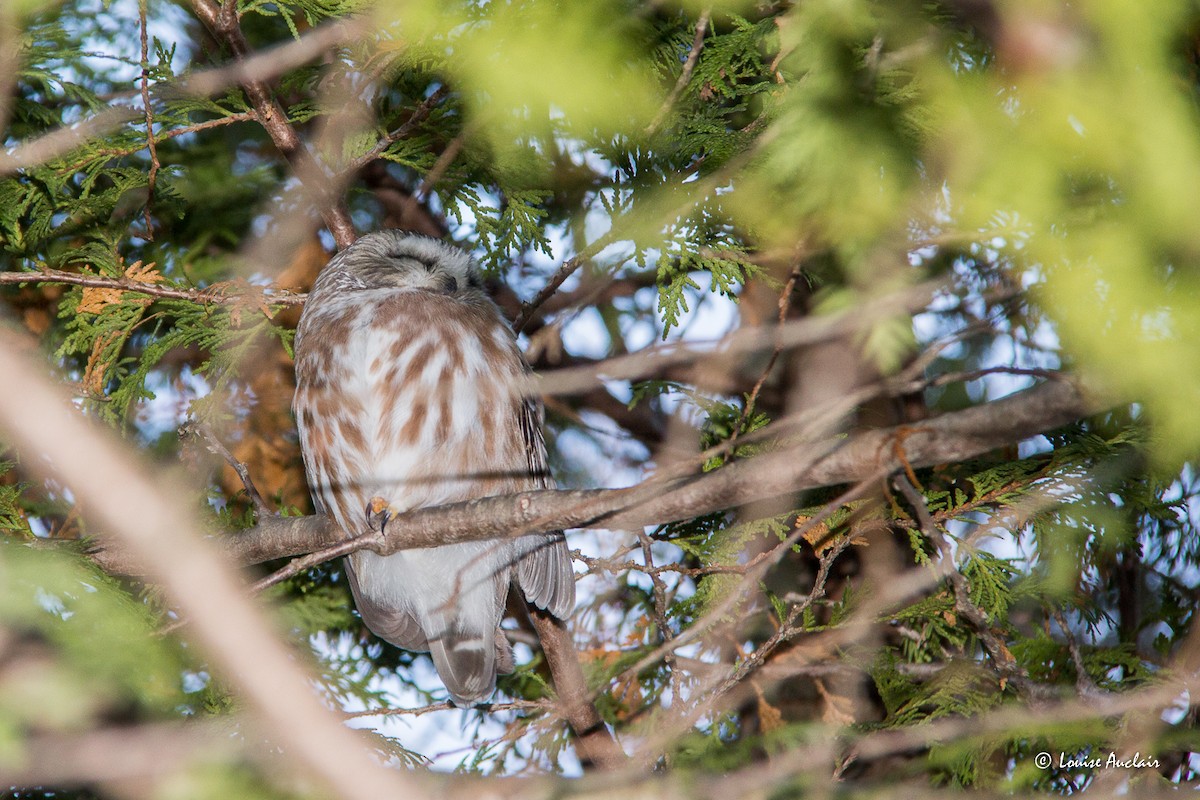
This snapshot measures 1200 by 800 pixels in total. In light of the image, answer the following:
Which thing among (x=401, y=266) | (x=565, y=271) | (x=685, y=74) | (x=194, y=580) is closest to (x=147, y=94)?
(x=401, y=266)

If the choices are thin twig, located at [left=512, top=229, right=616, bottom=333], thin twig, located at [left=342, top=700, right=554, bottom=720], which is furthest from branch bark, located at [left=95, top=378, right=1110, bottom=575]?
thin twig, located at [left=512, top=229, right=616, bottom=333]

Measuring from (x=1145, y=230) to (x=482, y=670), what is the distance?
304cm

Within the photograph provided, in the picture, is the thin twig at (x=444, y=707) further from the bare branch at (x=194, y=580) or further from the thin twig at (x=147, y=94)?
the bare branch at (x=194, y=580)

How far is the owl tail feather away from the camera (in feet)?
12.7

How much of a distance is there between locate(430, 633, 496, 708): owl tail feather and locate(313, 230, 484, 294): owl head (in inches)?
57.1

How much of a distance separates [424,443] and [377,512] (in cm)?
35

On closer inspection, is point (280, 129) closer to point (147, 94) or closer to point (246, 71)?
point (147, 94)

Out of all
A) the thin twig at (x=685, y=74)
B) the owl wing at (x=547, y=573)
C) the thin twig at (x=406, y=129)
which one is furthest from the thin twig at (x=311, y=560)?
the thin twig at (x=685, y=74)

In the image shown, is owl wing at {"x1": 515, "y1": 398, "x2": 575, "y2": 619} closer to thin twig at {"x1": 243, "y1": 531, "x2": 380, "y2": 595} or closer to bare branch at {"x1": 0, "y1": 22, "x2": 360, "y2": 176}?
thin twig at {"x1": 243, "y1": 531, "x2": 380, "y2": 595}

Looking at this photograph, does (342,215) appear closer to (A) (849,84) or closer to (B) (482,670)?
(B) (482,670)

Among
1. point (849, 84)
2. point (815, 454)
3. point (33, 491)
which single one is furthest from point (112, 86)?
point (815, 454)

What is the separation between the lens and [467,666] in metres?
3.91

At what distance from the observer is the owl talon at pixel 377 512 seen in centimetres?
351

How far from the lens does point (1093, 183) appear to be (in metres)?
2.13
